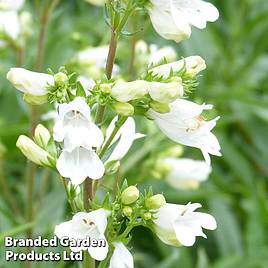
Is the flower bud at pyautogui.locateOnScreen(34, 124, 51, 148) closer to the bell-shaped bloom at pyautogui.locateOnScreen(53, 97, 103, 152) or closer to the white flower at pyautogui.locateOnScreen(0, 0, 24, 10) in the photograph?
the bell-shaped bloom at pyautogui.locateOnScreen(53, 97, 103, 152)

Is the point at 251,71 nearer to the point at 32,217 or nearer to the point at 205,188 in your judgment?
the point at 205,188

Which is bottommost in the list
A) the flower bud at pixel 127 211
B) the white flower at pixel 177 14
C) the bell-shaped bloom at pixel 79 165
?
the flower bud at pixel 127 211

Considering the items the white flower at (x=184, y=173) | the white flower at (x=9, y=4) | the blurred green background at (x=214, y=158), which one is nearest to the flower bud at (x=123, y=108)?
the blurred green background at (x=214, y=158)

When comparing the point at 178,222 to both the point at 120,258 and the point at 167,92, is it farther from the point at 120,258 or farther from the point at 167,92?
the point at 167,92

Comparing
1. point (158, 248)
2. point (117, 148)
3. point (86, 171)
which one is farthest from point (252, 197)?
point (86, 171)

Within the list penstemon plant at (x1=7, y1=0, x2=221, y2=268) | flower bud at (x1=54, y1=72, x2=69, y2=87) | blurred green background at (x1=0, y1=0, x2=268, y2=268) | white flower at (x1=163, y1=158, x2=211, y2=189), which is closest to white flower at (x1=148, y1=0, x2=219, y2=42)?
penstemon plant at (x1=7, y1=0, x2=221, y2=268)

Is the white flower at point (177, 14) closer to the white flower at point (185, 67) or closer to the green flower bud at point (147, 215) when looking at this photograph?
the white flower at point (185, 67)

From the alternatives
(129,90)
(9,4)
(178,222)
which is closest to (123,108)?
(129,90)
